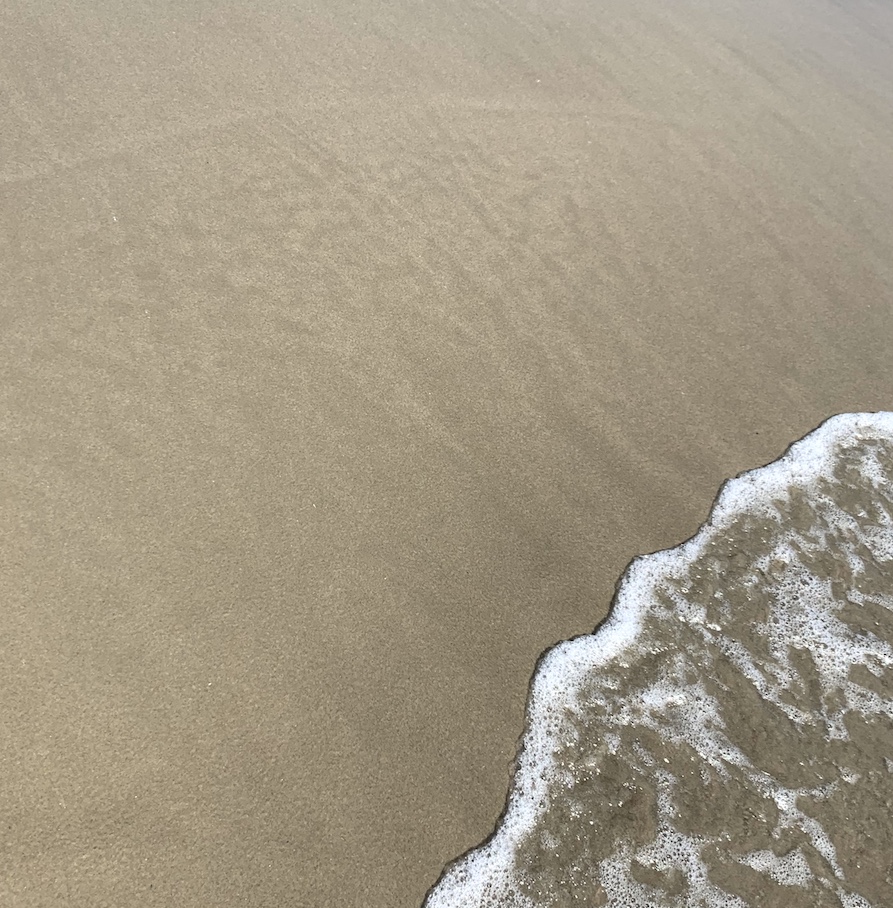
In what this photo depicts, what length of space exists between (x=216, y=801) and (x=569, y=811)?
0.85m

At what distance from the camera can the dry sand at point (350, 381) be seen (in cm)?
189

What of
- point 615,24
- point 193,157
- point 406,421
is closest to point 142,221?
point 193,157

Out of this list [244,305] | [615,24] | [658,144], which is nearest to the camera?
[244,305]

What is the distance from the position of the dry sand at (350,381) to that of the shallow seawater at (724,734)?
0.11 metres

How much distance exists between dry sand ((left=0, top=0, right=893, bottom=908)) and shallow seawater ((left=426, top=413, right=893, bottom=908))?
0.36 feet

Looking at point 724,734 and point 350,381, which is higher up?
point 724,734

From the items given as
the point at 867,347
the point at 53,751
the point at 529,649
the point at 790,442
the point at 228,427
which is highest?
the point at 867,347

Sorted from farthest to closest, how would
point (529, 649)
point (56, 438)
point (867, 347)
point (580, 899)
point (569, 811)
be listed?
point (867, 347) < point (56, 438) < point (529, 649) < point (569, 811) < point (580, 899)

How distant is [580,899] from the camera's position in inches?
72.4

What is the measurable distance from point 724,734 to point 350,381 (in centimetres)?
160

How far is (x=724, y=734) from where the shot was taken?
7.07 feet

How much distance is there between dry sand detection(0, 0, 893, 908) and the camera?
189cm

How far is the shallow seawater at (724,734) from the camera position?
1896mm

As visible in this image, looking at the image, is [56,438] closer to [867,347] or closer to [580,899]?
[580,899]
